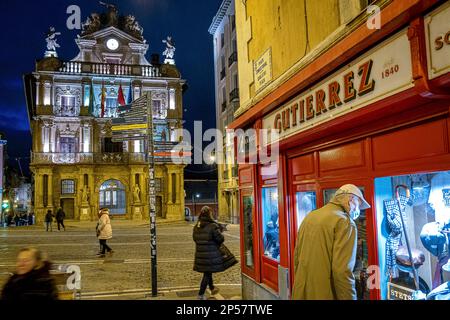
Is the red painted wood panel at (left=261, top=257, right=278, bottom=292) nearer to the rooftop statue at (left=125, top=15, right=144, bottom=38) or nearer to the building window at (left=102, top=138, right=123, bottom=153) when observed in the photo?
the building window at (left=102, top=138, right=123, bottom=153)

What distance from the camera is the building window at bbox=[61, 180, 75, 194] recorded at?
119 ft

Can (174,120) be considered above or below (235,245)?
above

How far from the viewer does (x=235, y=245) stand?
16641mm

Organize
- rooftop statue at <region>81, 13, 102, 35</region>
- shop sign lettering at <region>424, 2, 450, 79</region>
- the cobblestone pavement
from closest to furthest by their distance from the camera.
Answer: shop sign lettering at <region>424, 2, 450, 79</region>
the cobblestone pavement
rooftop statue at <region>81, 13, 102, 35</region>

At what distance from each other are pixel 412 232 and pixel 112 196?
35671 millimetres

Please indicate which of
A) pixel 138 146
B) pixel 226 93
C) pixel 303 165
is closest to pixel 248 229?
pixel 303 165

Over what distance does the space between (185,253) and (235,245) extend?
2735 mm

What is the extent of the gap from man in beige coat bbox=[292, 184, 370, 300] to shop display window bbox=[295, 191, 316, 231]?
83.9 inches

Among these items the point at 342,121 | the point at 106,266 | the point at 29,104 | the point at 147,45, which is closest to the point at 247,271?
the point at 342,121

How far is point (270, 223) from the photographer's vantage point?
7137 millimetres

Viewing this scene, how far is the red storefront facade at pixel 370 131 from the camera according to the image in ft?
11.2

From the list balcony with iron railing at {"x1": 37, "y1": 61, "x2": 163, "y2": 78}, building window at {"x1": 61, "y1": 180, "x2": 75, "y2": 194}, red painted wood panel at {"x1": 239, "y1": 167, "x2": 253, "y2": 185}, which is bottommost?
red painted wood panel at {"x1": 239, "y1": 167, "x2": 253, "y2": 185}

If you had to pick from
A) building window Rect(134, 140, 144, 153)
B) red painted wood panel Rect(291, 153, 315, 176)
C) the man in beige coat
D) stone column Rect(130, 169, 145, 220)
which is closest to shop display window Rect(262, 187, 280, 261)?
red painted wood panel Rect(291, 153, 315, 176)
